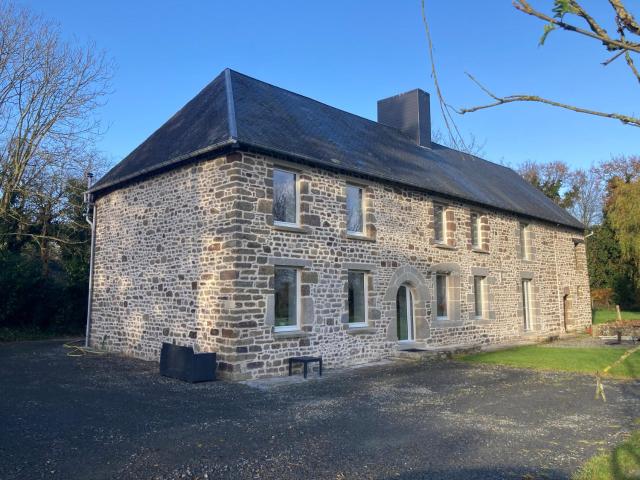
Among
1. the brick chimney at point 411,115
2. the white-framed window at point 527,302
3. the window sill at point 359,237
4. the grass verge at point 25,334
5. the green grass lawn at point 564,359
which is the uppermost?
the brick chimney at point 411,115

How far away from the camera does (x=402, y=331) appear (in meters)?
13.6

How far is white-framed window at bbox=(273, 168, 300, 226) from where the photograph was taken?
10898mm

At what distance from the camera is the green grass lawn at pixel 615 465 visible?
14.3 ft

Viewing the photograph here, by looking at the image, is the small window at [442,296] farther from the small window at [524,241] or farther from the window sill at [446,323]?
A: the small window at [524,241]

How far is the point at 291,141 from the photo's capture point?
11203mm

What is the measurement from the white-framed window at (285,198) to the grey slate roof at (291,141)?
558 mm

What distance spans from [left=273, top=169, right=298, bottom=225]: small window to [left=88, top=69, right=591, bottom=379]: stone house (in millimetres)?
27

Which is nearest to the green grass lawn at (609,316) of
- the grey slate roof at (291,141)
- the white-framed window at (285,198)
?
the grey slate roof at (291,141)

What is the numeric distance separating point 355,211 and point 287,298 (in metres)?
3.12

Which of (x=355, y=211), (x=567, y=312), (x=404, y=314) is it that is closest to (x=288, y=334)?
(x=355, y=211)

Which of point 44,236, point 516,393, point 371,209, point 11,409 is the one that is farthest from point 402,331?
point 44,236

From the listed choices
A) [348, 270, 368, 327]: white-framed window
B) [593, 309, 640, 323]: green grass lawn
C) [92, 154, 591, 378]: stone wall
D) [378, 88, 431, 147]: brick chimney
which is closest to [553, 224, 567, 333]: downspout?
[593, 309, 640, 323]: green grass lawn

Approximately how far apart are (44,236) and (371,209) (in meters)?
13.7

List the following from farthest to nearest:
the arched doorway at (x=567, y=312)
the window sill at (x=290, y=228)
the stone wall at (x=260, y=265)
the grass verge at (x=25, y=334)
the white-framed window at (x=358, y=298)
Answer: the arched doorway at (x=567, y=312) → the grass verge at (x=25, y=334) → the white-framed window at (x=358, y=298) → the window sill at (x=290, y=228) → the stone wall at (x=260, y=265)
